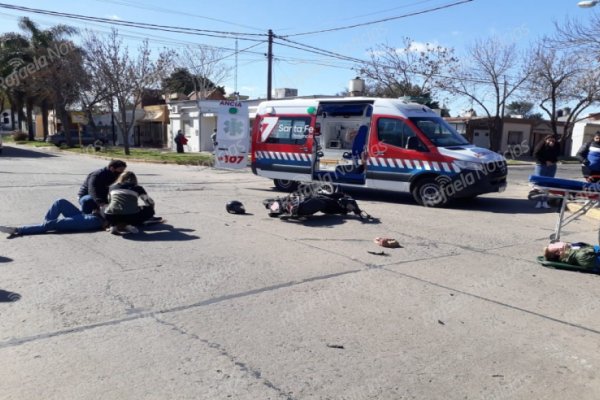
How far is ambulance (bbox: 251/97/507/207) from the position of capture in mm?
11734

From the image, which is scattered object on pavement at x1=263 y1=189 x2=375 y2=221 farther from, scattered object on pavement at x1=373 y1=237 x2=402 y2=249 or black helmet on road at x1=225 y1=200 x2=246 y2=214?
scattered object on pavement at x1=373 y1=237 x2=402 y2=249

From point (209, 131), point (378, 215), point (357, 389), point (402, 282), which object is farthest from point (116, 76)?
point (357, 389)

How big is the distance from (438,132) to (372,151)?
1.66m

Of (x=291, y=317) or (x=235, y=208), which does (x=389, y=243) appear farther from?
(x=235, y=208)

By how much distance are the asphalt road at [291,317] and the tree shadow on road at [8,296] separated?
0.06 metres

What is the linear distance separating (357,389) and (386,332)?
3.52 feet

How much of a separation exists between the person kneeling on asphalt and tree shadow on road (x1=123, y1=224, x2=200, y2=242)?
2.16ft

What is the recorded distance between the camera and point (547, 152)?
39.3ft

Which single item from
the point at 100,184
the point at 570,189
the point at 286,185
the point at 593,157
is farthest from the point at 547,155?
the point at 100,184

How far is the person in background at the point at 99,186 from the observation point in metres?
8.48

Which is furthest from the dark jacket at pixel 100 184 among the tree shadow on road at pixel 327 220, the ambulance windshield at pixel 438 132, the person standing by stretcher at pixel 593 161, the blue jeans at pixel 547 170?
the person standing by stretcher at pixel 593 161

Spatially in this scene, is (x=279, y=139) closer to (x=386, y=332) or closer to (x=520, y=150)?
(x=386, y=332)

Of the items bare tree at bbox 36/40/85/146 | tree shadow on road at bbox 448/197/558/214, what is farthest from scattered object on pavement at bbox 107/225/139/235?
bare tree at bbox 36/40/85/146

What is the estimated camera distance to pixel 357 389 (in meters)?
3.51
